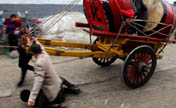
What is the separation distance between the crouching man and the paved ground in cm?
41

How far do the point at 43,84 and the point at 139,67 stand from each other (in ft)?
6.41

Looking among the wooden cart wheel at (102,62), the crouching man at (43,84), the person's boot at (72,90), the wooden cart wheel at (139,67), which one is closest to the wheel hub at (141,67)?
the wooden cart wheel at (139,67)

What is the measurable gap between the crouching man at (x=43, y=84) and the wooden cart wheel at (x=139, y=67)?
138 cm

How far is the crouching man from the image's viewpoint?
3125 mm

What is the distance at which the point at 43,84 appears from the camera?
3.32 metres

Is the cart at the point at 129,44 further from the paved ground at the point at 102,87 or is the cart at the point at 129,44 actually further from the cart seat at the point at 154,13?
the paved ground at the point at 102,87

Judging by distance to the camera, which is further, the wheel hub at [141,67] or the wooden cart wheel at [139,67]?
the wheel hub at [141,67]

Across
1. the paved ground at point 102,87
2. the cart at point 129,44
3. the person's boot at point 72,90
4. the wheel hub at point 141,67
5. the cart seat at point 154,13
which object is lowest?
the paved ground at point 102,87

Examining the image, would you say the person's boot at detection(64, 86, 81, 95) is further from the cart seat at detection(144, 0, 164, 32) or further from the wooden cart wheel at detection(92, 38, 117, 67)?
the cart seat at detection(144, 0, 164, 32)

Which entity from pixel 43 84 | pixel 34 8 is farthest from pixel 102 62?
pixel 34 8

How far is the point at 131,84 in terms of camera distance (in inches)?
172

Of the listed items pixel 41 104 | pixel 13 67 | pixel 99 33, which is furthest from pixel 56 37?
pixel 41 104

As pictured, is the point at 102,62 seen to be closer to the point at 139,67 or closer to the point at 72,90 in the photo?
the point at 139,67

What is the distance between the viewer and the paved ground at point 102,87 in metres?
3.93
